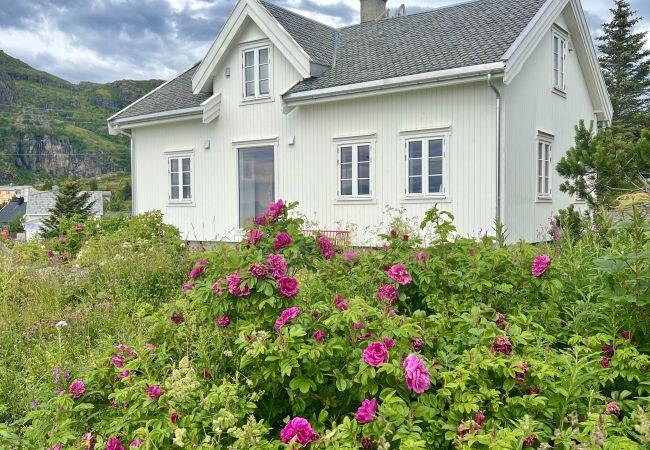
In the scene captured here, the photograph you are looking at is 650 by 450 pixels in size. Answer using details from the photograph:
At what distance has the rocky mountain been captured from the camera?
137 meters

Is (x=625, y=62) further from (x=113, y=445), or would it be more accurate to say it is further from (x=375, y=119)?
(x=113, y=445)

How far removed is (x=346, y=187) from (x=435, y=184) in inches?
89.8

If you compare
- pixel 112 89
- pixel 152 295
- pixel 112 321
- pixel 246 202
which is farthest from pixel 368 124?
pixel 112 89

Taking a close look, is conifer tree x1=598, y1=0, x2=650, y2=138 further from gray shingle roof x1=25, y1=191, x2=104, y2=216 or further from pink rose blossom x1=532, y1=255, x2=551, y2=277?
gray shingle roof x1=25, y1=191, x2=104, y2=216

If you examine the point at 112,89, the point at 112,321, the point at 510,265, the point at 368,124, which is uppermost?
the point at 112,89

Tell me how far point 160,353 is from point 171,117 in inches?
519

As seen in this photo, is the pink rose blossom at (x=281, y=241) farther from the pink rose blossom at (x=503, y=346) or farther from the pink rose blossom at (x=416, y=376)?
the pink rose blossom at (x=503, y=346)

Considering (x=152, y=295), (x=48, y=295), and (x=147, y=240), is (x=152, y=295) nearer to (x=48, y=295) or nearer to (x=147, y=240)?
(x=48, y=295)

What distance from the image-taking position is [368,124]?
11961mm

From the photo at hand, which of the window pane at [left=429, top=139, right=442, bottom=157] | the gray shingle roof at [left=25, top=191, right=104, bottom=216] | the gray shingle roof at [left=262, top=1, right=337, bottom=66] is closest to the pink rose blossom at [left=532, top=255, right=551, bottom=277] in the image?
the window pane at [left=429, top=139, right=442, bottom=157]

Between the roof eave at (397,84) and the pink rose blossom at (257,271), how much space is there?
862 centimetres

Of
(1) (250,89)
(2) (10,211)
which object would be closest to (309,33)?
(1) (250,89)

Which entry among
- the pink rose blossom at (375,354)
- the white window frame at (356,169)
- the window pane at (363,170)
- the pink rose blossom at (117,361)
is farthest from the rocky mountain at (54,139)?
the pink rose blossom at (375,354)

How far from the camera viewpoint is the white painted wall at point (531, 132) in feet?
35.5
